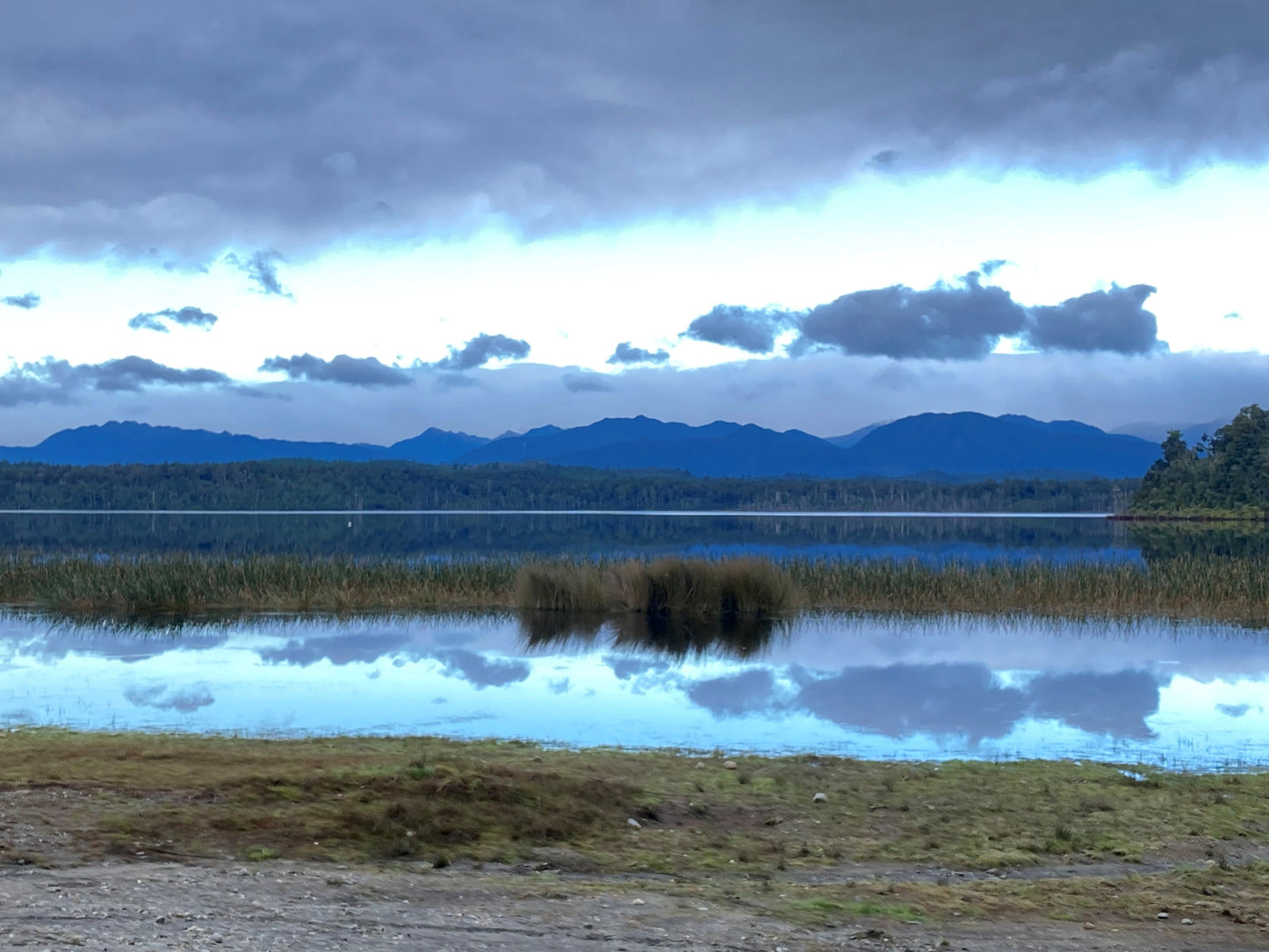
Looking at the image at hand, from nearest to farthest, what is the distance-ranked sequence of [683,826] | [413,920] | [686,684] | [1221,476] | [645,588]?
[413,920] → [683,826] → [686,684] → [645,588] → [1221,476]

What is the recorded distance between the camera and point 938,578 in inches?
1180

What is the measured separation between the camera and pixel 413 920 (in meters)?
5.99

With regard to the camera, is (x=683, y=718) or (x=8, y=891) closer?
(x=8, y=891)

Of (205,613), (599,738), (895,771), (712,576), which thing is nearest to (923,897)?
(895,771)

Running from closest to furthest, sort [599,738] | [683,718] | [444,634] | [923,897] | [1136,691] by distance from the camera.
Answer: [923,897], [599,738], [683,718], [1136,691], [444,634]

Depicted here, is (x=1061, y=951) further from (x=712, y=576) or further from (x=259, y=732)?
(x=712, y=576)

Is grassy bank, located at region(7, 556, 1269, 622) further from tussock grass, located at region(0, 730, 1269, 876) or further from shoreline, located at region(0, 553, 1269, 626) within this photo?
tussock grass, located at region(0, 730, 1269, 876)

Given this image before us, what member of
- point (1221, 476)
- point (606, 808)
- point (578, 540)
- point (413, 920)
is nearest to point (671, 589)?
point (606, 808)

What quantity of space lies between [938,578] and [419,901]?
25.0 m

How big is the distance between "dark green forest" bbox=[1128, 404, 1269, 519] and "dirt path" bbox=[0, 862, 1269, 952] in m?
112

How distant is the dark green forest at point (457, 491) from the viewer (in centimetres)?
14012

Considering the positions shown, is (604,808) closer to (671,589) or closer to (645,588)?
(671,589)

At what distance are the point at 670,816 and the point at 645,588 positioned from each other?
17.9 meters

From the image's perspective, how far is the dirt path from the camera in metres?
5.45
